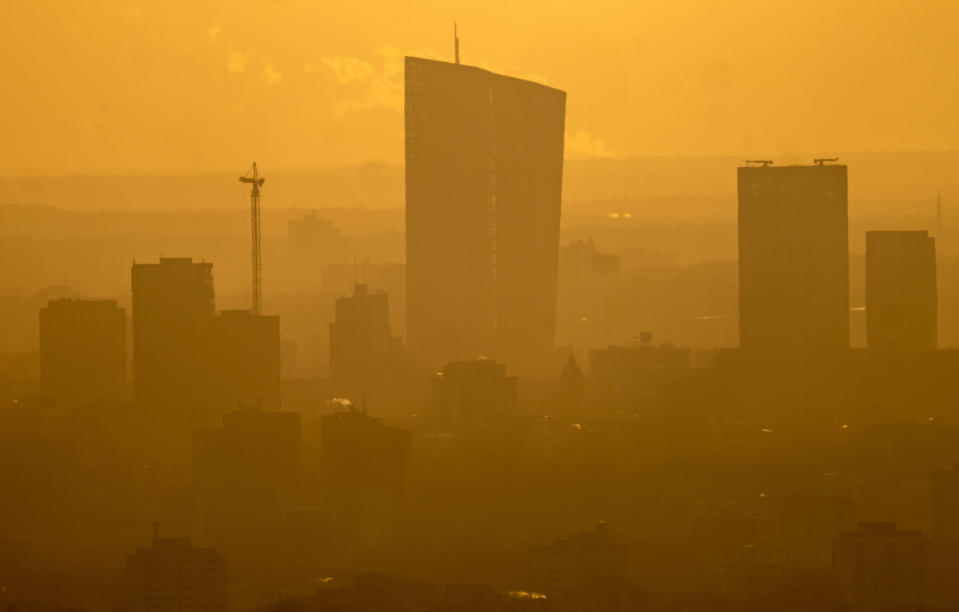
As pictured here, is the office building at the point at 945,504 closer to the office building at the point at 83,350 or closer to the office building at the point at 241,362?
the office building at the point at 241,362

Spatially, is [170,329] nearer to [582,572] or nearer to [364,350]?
[364,350]

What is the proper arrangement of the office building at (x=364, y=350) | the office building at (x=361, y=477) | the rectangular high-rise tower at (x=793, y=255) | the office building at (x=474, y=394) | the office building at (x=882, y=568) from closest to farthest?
the office building at (x=882, y=568) → the office building at (x=361, y=477) → the office building at (x=474, y=394) → the office building at (x=364, y=350) → the rectangular high-rise tower at (x=793, y=255)

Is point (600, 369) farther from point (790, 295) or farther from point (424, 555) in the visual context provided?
point (424, 555)

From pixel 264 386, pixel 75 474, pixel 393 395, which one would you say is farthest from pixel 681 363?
pixel 75 474

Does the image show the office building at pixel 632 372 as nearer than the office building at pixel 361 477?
No

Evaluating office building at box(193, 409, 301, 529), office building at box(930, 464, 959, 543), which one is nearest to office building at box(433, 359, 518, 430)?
office building at box(193, 409, 301, 529)

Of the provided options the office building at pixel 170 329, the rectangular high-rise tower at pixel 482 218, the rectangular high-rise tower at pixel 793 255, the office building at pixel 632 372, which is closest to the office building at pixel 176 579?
the office building at pixel 170 329

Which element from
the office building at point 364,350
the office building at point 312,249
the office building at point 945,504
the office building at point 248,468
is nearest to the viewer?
the office building at point 945,504
